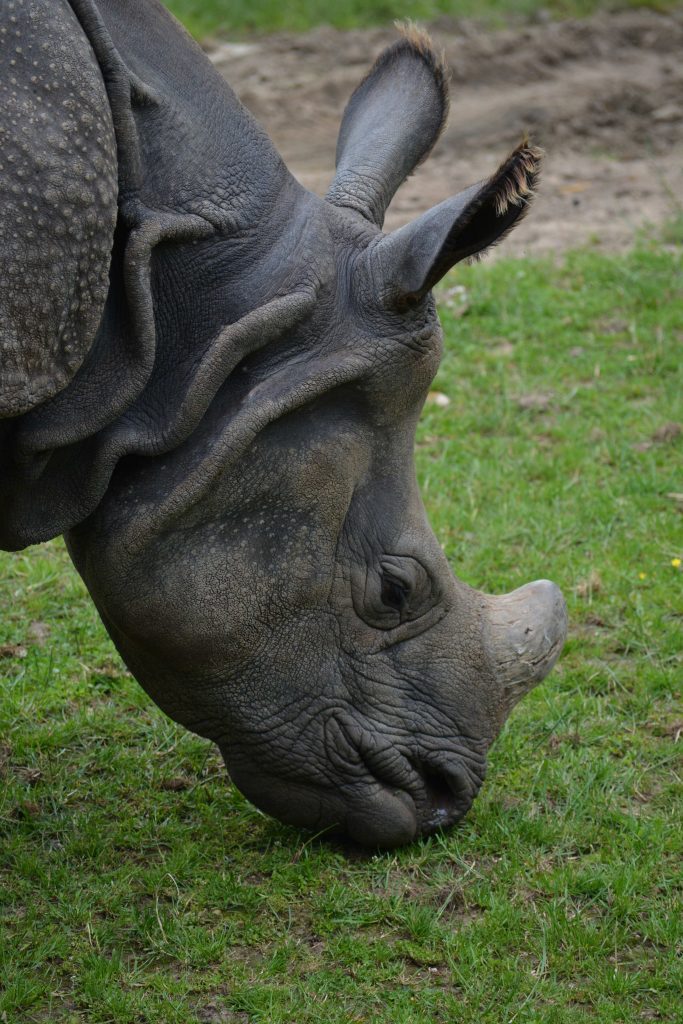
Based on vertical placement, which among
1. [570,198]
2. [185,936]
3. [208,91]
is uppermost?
[208,91]

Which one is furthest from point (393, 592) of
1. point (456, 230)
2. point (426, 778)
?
point (456, 230)

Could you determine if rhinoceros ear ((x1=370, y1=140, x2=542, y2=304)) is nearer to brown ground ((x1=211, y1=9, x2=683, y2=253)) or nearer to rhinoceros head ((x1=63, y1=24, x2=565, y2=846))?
rhinoceros head ((x1=63, y1=24, x2=565, y2=846))

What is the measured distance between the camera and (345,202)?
4.11 metres

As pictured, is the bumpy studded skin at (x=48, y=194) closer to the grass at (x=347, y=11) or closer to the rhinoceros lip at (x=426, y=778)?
the rhinoceros lip at (x=426, y=778)

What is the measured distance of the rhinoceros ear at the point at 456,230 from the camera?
343 centimetres

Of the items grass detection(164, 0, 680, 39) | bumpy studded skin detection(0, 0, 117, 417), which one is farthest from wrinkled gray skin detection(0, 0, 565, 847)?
grass detection(164, 0, 680, 39)

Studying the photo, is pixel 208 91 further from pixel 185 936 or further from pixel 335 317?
pixel 185 936

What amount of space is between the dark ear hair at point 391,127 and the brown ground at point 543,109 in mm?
5288

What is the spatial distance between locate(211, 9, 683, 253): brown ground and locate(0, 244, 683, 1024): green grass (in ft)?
12.5

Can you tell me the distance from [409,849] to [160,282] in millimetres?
1976

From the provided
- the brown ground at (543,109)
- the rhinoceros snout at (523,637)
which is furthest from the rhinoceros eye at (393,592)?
the brown ground at (543,109)

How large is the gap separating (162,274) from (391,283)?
590 mm

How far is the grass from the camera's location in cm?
1410

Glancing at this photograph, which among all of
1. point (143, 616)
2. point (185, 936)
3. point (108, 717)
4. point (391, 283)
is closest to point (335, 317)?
point (391, 283)
